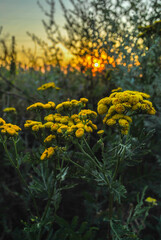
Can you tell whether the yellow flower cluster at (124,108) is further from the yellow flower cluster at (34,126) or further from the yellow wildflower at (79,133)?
the yellow flower cluster at (34,126)

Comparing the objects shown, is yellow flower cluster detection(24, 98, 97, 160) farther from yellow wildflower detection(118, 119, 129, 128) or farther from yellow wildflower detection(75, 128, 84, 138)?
yellow wildflower detection(118, 119, 129, 128)

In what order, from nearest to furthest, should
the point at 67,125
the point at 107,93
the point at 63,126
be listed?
the point at 63,126
the point at 67,125
the point at 107,93

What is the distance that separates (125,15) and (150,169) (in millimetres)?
2086

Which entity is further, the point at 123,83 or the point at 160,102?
the point at 123,83

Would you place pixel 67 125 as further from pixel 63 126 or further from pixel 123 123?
pixel 123 123

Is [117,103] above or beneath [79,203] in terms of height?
above

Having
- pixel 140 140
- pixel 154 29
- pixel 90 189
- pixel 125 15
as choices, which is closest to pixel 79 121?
pixel 140 140

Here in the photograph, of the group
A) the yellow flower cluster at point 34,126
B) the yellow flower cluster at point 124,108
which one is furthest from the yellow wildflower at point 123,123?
the yellow flower cluster at point 34,126

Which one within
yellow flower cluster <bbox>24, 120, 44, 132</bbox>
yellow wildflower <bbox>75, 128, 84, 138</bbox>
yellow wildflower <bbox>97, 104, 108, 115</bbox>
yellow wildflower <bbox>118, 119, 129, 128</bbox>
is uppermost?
yellow wildflower <bbox>97, 104, 108, 115</bbox>

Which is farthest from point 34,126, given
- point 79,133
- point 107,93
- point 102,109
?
point 107,93

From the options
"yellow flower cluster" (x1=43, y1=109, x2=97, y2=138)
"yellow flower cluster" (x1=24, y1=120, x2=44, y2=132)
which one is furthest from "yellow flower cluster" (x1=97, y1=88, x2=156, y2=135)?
"yellow flower cluster" (x1=24, y1=120, x2=44, y2=132)

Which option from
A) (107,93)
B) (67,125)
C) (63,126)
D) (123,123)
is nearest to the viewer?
(123,123)

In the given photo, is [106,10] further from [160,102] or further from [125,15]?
[160,102]

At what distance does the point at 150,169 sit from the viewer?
8.10 feet
